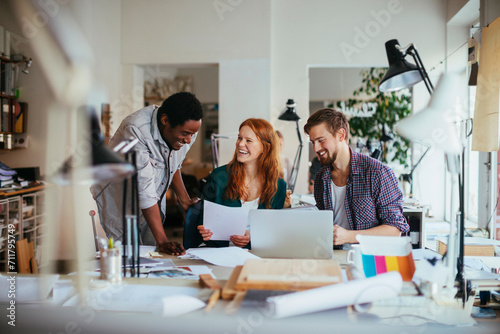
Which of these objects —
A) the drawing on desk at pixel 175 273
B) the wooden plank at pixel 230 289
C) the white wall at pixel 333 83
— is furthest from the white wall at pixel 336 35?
the wooden plank at pixel 230 289

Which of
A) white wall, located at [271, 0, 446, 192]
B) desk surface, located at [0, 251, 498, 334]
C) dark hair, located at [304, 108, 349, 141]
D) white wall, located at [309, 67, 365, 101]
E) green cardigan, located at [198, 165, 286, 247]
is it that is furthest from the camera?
white wall, located at [309, 67, 365, 101]

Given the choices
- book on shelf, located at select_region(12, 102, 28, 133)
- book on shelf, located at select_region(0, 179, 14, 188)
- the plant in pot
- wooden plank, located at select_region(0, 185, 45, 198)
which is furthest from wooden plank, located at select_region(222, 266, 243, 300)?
the plant in pot

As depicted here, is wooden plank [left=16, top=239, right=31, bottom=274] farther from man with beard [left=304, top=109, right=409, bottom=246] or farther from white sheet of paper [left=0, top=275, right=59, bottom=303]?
man with beard [left=304, top=109, right=409, bottom=246]

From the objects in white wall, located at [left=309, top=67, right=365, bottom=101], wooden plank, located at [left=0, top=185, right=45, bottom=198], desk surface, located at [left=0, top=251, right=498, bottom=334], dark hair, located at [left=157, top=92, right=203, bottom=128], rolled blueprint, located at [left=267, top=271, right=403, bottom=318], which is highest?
white wall, located at [left=309, top=67, right=365, bottom=101]

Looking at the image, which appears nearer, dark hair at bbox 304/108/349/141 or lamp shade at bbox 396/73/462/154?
lamp shade at bbox 396/73/462/154

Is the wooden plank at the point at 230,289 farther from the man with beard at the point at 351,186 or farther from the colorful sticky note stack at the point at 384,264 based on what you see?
the man with beard at the point at 351,186

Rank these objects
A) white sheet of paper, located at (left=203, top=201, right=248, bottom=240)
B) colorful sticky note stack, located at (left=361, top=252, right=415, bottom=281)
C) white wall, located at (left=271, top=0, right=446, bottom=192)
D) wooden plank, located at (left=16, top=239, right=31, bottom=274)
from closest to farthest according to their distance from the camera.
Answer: colorful sticky note stack, located at (left=361, top=252, right=415, bottom=281) → white sheet of paper, located at (left=203, top=201, right=248, bottom=240) → wooden plank, located at (left=16, top=239, right=31, bottom=274) → white wall, located at (left=271, top=0, right=446, bottom=192)

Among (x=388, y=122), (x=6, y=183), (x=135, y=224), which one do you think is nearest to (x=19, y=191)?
(x=6, y=183)

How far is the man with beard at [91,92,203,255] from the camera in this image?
7.15 feet

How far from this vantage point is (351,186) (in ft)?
7.39

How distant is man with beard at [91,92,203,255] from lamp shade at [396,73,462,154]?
1.05 meters

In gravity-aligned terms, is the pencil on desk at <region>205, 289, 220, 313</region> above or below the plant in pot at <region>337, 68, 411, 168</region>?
below

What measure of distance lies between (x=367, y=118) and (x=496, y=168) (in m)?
2.25

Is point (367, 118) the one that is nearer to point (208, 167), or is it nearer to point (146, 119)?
point (208, 167)
